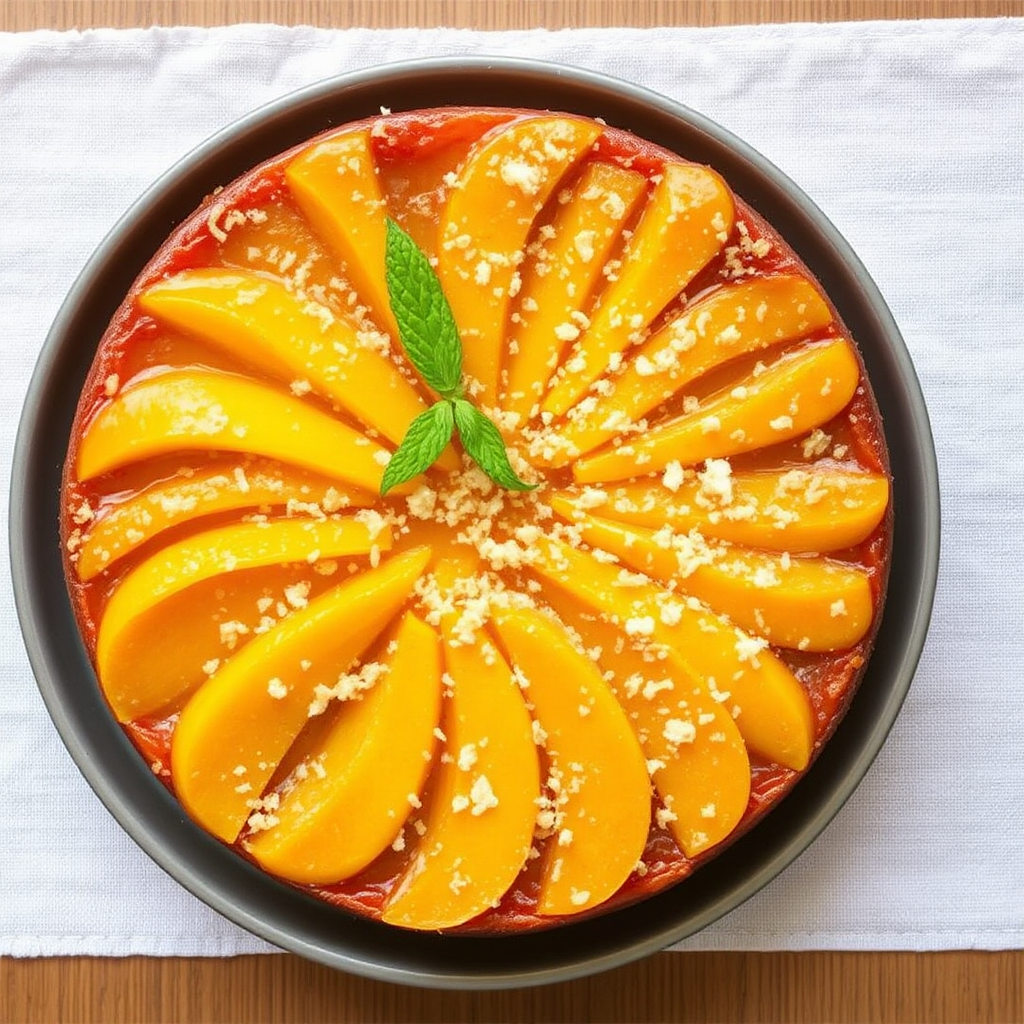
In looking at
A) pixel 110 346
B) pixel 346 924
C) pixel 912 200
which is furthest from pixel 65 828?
pixel 912 200

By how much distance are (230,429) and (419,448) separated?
347 mm

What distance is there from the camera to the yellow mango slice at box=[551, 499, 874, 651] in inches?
87.7

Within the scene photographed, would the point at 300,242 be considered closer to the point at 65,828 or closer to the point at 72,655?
the point at 72,655

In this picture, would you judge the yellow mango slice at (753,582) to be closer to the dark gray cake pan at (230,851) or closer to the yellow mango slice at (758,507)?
the yellow mango slice at (758,507)

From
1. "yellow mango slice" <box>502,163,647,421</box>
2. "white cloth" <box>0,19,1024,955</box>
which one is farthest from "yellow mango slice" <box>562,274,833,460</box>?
"white cloth" <box>0,19,1024,955</box>

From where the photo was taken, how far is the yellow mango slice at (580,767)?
86.0 inches

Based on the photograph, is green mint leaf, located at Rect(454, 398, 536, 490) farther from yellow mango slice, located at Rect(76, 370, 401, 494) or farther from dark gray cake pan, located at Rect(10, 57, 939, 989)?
dark gray cake pan, located at Rect(10, 57, 939, 989)

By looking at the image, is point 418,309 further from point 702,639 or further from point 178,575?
point 702,639

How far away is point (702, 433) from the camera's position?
88.3 inches

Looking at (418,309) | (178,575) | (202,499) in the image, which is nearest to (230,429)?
(202,499)

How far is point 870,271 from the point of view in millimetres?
2771

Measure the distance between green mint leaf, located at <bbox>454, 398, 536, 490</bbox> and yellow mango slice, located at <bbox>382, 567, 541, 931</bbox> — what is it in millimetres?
275

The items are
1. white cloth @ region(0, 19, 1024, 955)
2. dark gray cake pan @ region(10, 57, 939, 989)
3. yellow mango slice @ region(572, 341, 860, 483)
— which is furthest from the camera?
white cloth @ region(0, 19, 1024, 955)

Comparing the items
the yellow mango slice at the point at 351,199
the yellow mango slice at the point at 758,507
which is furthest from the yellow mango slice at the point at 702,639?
the yellow mango slice at the point at 351,199
